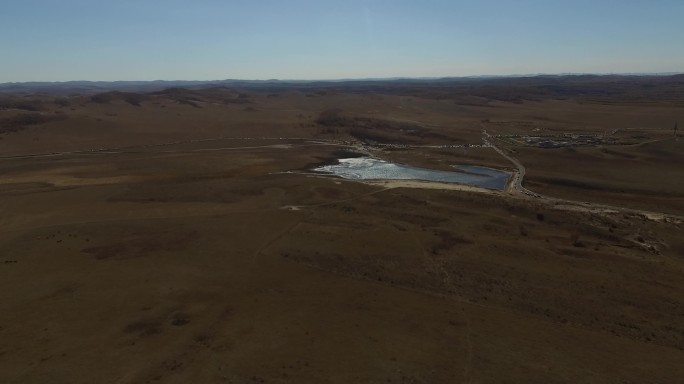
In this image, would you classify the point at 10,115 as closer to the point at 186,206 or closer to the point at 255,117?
the point at 255,117

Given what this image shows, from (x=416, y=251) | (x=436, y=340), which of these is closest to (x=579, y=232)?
(x=416, y=251)

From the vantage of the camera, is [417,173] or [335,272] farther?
[417,173]

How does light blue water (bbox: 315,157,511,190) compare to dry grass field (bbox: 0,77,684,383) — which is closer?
dry grass field (bbox: 0,77,684,383)

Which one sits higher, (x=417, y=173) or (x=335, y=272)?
(x=417, y=173)

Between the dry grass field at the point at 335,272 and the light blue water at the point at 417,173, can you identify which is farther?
the light blue water at the point at 417,173
